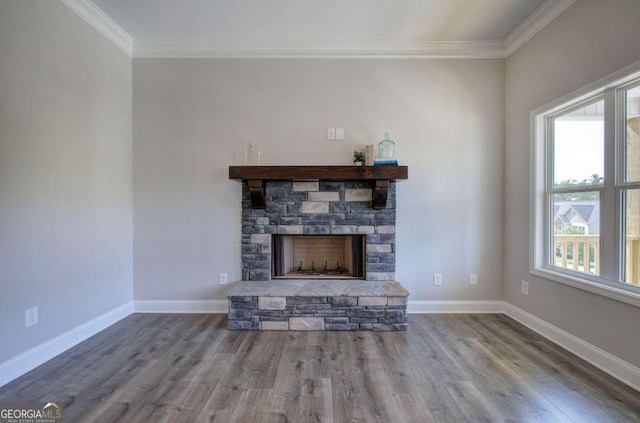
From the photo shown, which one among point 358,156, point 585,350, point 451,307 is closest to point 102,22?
point 358,156

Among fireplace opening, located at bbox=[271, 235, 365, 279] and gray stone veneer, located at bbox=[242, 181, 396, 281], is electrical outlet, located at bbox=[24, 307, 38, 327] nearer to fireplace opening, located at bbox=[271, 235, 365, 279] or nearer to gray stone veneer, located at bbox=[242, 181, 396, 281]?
gray stone veneer, located at bbox=[242, 181, 396, 281]

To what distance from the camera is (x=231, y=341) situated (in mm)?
2318

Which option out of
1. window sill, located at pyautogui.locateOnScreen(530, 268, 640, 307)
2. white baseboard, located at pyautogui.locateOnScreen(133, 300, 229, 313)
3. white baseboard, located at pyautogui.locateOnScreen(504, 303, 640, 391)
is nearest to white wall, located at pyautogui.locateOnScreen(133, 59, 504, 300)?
white baseboard, located at pyautogui.locateOnScreen(133, 300, 229, 313)

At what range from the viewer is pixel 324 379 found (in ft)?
5.89

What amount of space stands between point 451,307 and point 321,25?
3.09 m

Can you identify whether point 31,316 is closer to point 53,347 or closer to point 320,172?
point 53,347

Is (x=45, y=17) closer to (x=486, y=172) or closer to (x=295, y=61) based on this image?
(x=295, y=61)

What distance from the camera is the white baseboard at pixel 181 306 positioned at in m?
2.92

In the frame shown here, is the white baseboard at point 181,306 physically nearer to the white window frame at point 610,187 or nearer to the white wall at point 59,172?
the white wall at point 59,172

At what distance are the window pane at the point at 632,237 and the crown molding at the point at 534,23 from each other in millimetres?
1566

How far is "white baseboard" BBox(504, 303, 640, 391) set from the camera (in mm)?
1746

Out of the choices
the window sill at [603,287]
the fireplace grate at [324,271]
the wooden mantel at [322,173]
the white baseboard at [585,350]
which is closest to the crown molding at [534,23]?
the wooden mantel at [322,173]

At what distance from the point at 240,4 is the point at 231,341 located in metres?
2.82

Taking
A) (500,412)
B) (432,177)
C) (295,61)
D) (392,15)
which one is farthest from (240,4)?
(500,412)
